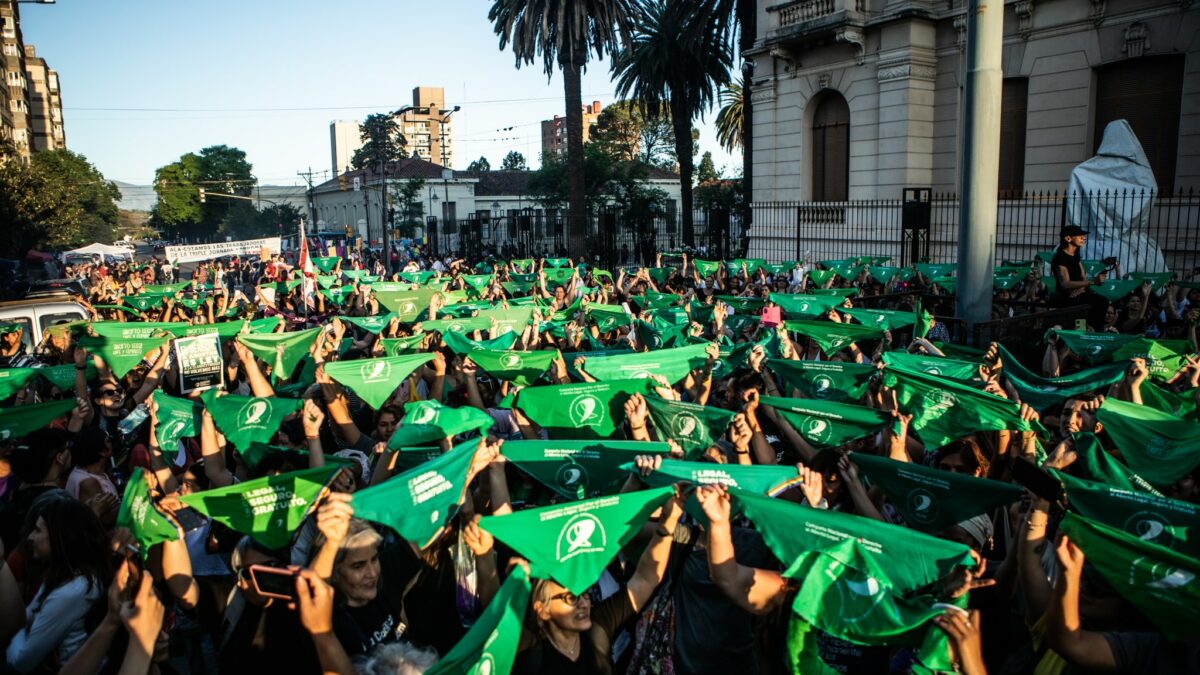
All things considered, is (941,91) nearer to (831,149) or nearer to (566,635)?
(831,149)

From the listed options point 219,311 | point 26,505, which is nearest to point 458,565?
point 26,505

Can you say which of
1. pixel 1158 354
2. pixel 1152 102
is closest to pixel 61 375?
pixel 1158 354

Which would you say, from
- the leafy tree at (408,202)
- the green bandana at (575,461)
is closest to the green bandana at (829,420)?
the green bandana at (575,461)

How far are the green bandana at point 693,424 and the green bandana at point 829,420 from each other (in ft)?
1.81

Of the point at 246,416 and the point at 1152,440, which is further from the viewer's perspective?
the point at 246,416

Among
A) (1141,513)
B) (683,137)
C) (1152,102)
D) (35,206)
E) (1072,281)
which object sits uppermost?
(683,137)

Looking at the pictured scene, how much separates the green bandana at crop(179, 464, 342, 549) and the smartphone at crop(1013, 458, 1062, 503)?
11.8 feet

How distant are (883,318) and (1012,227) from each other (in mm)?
15513

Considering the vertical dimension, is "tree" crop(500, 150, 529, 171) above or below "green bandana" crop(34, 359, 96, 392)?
above

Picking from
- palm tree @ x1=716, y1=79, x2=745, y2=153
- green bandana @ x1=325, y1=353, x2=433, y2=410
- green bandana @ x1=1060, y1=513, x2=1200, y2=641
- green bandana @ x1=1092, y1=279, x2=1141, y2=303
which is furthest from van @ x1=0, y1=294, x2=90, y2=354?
palm tree @ x1=716, y1=79, x2=745, y2=153

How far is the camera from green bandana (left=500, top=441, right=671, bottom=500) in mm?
5188

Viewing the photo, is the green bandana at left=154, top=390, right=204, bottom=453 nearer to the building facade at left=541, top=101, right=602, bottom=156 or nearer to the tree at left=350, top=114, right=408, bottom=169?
the tree at left=350, top=114, right=408, bottom=169

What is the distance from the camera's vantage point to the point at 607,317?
11.5 meters

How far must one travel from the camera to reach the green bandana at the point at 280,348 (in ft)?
32.1
